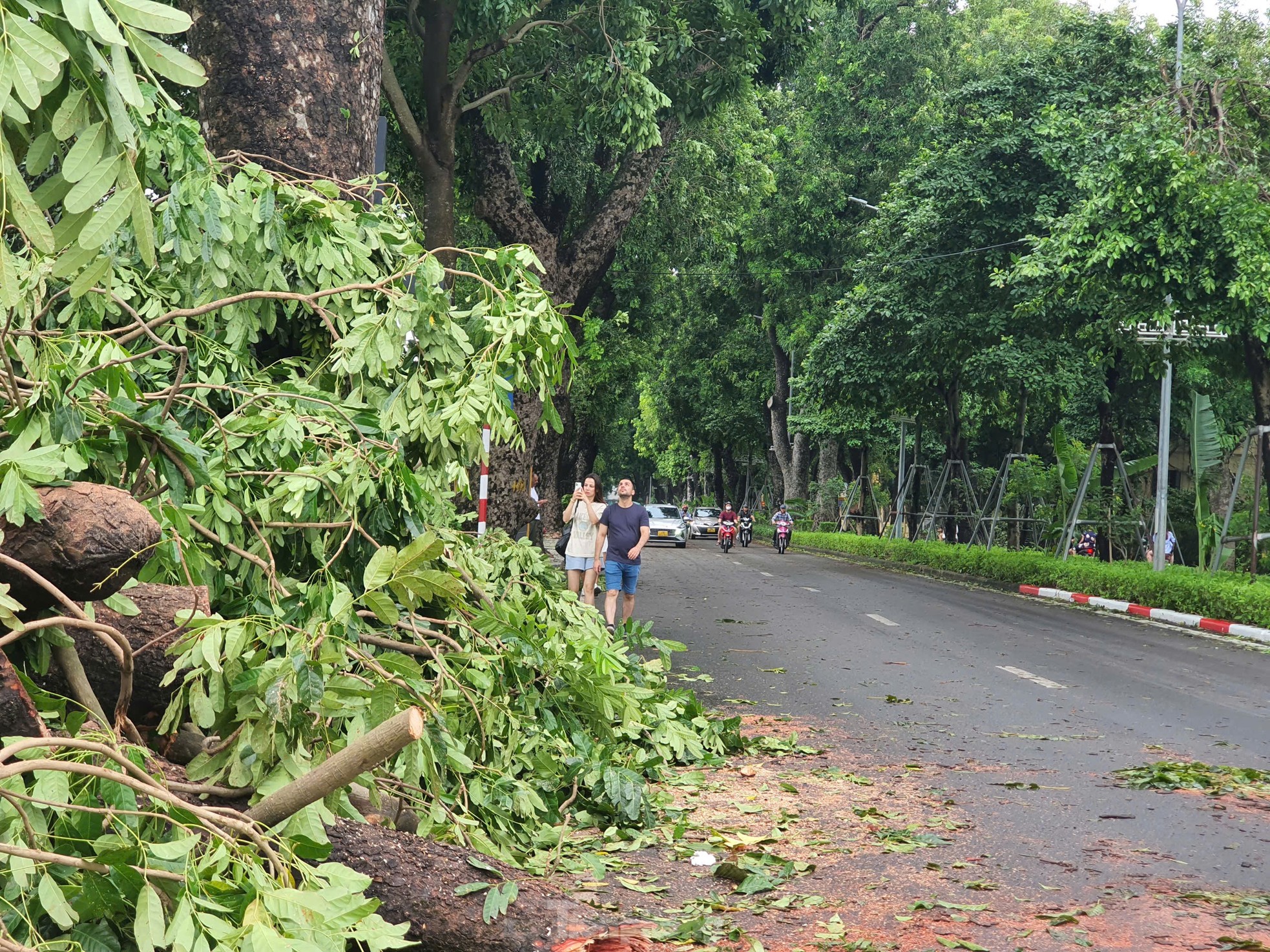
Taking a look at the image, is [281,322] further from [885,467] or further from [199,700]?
[885,467]

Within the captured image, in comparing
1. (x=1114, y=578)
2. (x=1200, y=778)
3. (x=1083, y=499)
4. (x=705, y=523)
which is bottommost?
(x=705, y=523)

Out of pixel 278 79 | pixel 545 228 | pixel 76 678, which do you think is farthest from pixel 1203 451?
pixel 76 678

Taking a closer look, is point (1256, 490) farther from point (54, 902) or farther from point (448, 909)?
point (54, 902)

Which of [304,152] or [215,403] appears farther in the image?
[304,152]

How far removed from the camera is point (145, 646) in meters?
4.17

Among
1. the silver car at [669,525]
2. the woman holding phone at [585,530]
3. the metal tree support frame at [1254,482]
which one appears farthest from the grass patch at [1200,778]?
the silver car at [669,525]

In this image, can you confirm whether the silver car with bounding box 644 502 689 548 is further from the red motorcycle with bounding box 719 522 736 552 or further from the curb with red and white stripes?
the curb with red and white stripes

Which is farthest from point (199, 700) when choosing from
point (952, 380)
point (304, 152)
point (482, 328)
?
point (952, 380)

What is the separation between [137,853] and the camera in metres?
2.97

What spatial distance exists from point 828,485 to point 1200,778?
4128cm

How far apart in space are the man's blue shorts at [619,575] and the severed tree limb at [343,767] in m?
9.94

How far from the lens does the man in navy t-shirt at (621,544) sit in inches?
535

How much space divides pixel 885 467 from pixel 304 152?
5329 cm

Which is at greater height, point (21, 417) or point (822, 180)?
point (822, 180)
